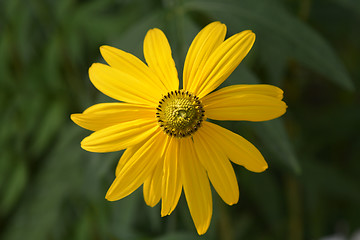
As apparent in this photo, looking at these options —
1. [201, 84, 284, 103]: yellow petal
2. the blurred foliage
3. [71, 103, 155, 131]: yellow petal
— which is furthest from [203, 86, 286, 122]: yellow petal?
the blurred foliage

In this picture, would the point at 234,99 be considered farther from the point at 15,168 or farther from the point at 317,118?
the point at 15,168

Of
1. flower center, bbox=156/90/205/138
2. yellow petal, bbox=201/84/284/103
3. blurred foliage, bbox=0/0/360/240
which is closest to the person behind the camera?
yellow petal, bbox=201/84/284/103

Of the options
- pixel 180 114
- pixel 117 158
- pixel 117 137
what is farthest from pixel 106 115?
pixel 117 158

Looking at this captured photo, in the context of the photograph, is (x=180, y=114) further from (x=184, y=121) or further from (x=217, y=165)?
(x=217, y=165)

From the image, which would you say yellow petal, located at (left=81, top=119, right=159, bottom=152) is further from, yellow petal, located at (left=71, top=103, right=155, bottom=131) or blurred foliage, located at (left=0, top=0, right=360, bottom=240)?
blurred foliage, located at (left=0, top=0, right=360, bottom=240)

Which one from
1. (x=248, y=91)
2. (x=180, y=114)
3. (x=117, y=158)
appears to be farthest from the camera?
(x=117, y=158)

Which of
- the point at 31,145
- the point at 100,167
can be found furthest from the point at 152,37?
the point at 31,145
